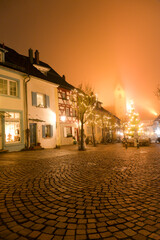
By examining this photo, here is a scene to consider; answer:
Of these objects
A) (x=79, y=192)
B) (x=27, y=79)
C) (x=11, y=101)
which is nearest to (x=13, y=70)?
(x=27, y=79)

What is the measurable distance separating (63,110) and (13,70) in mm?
9384

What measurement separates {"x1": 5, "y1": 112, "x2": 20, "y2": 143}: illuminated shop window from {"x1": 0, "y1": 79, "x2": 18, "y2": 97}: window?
1946mm

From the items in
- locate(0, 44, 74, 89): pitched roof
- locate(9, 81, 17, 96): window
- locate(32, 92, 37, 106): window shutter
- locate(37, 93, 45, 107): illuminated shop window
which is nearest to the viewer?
locate(9, 81, 17, 96): window

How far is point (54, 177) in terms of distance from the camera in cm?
479

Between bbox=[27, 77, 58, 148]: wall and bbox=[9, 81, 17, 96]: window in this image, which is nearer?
bbox=[9, 81, 17, 96]: window

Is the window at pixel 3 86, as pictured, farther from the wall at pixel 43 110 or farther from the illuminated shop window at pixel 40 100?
the illuminated shop window at pixel 40 100

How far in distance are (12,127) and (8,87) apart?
371 cm

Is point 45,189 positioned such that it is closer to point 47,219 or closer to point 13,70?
point 47,219

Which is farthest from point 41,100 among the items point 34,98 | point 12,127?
point 12,127

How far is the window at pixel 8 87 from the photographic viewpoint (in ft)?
44.4

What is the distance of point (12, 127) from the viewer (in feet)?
45.9

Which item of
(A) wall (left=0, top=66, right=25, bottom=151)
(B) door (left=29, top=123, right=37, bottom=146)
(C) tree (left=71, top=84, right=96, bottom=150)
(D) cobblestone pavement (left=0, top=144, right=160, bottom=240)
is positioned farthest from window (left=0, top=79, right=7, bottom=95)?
(D) cobblestone pavement (left=0, top=144, right=160, bottom=240)

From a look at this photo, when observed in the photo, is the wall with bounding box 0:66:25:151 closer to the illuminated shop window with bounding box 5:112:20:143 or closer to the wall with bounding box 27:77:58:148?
the illuminated shop window with bounding box 5:112:20:143

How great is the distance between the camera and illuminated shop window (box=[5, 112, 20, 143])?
1342cm
